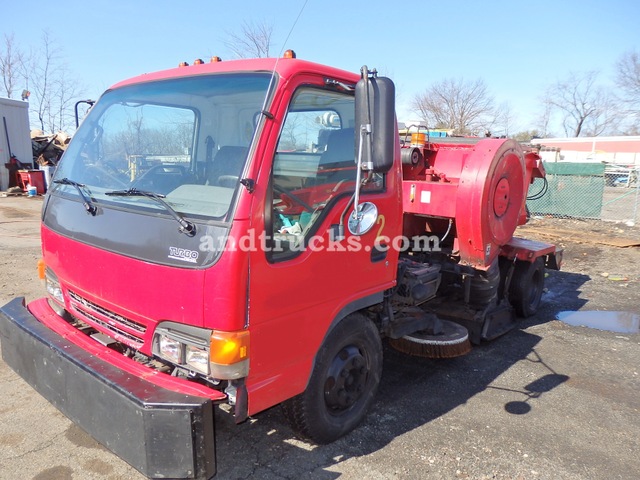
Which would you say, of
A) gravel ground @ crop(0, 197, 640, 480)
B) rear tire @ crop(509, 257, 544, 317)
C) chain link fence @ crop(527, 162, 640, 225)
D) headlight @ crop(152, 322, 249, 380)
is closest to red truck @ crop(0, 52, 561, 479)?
headlight @ crop(152, 322, 249, 380)

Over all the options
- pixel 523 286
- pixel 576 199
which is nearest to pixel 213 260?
pixel 523 286

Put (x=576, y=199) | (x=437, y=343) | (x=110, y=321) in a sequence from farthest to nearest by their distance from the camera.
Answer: (x=576, y=199)
(x=437, y=343)
(x=110, y=321)

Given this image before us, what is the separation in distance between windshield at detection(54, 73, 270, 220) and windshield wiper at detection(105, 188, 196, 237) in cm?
2

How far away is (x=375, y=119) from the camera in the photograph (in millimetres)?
2539

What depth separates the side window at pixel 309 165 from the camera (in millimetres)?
2551

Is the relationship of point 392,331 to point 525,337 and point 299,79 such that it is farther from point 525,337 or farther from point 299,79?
point 525,337

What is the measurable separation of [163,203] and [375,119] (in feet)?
3.96

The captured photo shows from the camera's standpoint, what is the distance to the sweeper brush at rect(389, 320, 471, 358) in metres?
4.29

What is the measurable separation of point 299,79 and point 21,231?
10058 millimetres

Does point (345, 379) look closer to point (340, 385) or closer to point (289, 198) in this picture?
point (340, 385)

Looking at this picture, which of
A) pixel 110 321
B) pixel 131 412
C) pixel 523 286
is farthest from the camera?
pixel 523 286

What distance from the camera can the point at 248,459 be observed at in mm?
3008

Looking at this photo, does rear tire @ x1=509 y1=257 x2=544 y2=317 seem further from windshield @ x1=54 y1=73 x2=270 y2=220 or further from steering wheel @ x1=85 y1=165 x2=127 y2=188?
steering wheel @ x1=85 y1=165 x2=127 y2=188

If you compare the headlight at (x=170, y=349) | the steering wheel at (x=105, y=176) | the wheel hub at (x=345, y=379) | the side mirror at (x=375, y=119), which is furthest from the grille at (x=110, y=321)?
the side mirror at (x=375, y=119)
